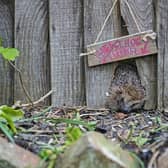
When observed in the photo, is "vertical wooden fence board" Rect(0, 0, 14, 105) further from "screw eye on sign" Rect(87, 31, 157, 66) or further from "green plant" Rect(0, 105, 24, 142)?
"green plant" Rect(0, 105, 24, 142)

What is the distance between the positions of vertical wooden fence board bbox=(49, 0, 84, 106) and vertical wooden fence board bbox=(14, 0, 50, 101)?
0.18ft

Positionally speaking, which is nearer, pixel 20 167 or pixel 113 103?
pixel 20 167

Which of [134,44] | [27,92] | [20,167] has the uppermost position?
[134,44]

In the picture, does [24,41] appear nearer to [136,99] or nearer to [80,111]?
[80,111]

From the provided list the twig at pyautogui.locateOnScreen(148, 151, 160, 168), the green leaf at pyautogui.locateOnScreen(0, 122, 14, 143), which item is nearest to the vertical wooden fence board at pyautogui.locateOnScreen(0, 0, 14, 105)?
the green leaf at pyautogui.locateOnScreen(0, 122, 14, 143)

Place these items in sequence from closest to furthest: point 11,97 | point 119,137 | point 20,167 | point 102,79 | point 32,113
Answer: point 20,167
point 119,137
point 32,113
point 102,79
point 11,97

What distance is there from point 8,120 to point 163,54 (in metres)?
0.84

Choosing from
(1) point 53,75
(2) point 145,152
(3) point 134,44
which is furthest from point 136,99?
(2) point 145,152

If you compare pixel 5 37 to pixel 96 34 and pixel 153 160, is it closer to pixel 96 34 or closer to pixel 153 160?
pixel 96 34

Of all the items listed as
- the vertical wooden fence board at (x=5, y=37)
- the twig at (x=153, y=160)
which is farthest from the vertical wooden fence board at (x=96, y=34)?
the twig at (x=153, y=160)

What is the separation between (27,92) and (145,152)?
109cm

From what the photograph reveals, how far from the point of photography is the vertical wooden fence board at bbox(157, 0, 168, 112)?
2.08 m

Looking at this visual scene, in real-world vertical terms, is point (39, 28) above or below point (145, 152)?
above

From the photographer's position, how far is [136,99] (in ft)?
6.99
